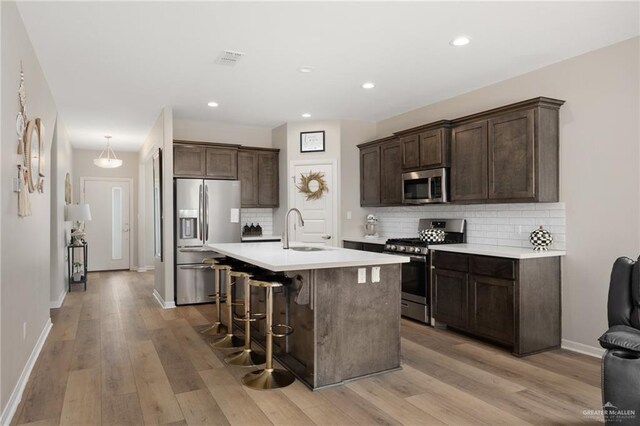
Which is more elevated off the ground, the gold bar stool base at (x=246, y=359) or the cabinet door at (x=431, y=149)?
the cabinet door at (x=431, y=149)

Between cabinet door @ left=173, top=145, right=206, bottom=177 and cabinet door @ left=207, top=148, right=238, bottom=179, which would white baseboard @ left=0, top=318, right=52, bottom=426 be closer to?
cabinet door @ left=173, top=145, right=206, bottom=177

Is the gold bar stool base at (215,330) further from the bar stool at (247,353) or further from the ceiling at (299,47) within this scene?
the ceiling at (299,47)

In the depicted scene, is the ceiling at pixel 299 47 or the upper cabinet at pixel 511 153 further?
the upper cabinet at pixel 511 153

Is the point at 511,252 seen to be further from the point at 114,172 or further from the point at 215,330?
the point at 114,172

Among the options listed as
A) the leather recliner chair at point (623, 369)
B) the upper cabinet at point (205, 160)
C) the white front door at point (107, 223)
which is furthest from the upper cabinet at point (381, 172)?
the white front door at point (107, 223)

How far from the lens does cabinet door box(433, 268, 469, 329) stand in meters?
4.45

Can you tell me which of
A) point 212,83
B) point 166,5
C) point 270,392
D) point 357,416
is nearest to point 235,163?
point 212,83

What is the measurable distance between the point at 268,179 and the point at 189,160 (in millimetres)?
1314

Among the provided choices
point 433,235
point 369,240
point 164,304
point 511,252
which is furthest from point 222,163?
point 511,252

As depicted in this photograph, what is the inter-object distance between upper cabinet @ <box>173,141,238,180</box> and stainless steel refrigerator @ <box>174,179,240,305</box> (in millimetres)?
231

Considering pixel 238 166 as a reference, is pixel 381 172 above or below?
below

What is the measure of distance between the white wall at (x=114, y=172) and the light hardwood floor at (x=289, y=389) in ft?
18.8

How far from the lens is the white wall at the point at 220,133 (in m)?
6.76

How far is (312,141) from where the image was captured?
6820 mm
